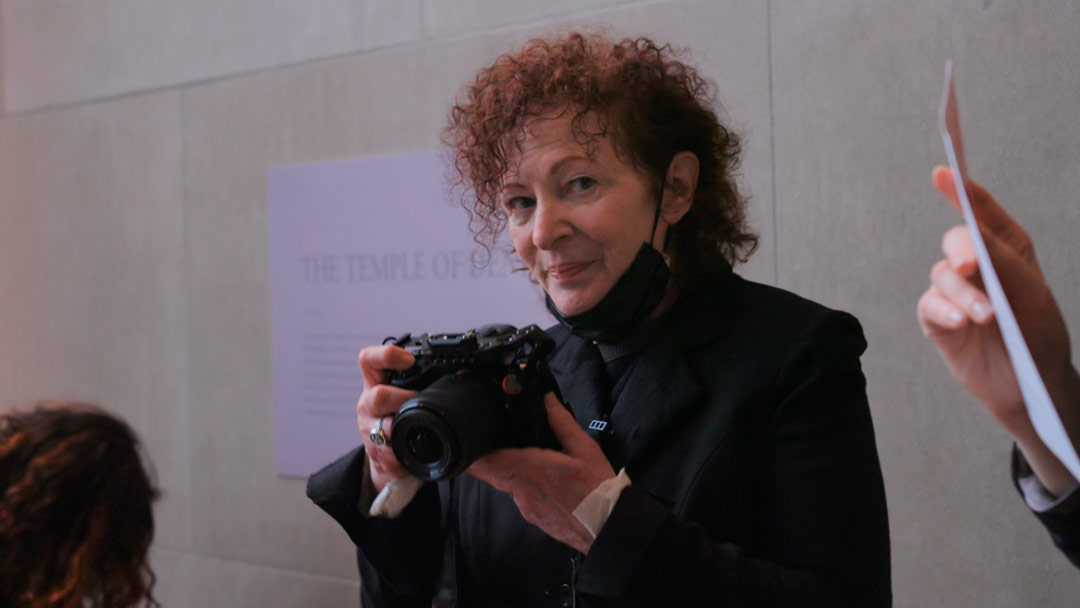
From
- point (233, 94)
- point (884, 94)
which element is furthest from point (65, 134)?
point (884, 94)

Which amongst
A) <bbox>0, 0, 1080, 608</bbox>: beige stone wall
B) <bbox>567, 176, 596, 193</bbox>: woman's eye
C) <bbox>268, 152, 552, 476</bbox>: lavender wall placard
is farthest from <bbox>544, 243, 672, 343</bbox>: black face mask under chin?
<bbox>268, 152, 552, 476</bbox>: lavender wall placard

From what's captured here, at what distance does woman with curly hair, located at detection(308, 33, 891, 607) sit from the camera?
3.31ft

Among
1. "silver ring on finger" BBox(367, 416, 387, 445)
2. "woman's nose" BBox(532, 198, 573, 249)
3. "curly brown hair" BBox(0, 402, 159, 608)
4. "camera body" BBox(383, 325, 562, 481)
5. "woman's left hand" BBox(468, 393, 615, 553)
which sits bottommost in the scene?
"curly brown hair" BBox(0, 402, 159, 608)

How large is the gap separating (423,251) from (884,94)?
122 cm

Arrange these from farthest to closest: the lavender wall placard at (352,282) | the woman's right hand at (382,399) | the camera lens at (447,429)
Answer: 1. the lavender wall placard at (352,282)
2. the woman's right hand at (382,399)
3. the camera lens at (447,429)

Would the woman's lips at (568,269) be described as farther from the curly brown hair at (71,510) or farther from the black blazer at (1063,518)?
the curly brown hair at (71,510)

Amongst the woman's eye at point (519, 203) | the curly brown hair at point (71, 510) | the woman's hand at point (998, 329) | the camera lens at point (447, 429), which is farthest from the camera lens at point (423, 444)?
the curly brown hair at point (71, 510)

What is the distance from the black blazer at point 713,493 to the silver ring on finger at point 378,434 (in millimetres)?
136

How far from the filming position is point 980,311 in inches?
23.3

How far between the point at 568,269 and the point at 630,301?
90 millimetres

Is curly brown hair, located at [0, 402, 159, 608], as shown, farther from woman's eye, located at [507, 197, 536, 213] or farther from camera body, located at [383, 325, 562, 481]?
woman's eye, located at [507, 197, 536, 213]

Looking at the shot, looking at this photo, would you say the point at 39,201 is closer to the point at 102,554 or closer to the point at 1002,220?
the point at 102,554

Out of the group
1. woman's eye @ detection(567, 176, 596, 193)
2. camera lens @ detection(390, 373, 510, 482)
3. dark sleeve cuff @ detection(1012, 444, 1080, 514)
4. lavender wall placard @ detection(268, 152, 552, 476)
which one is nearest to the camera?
dark sleeve cuff @ detection(1012, 444, 1080, 514)

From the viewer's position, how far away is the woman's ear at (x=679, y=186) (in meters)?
1.27
